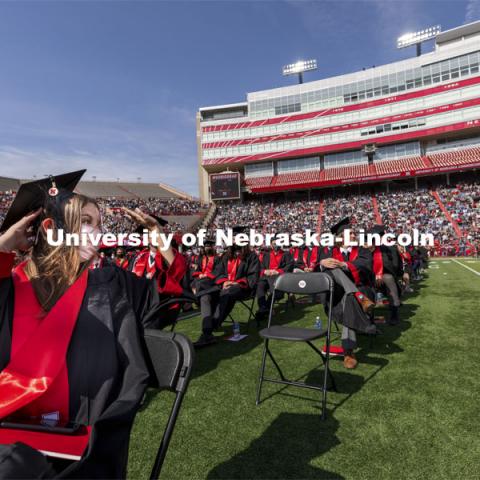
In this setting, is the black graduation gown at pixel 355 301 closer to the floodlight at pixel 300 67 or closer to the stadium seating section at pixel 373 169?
the stadium seating section at pixel 373 169

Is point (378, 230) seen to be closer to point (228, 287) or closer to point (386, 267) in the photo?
point (386, 267)

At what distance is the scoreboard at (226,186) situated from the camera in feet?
161

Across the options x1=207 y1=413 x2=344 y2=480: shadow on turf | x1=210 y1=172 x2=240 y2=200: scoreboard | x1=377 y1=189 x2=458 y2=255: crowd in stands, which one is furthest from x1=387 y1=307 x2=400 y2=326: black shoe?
x1=210 y1=172 x2=240 y2=200: scoreboard

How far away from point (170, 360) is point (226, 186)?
158 ft

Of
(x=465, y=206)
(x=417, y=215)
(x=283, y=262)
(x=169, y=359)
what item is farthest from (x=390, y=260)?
(x=465, y=206)

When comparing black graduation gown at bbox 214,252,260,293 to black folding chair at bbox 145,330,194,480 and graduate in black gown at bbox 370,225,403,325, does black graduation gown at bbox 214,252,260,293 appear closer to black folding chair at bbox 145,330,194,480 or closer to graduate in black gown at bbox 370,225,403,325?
graduate in black gown at bbox 370,225,403,325

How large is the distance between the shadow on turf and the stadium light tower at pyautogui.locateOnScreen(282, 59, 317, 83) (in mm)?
63849

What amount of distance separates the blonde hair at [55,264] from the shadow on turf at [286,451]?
1.88 meters

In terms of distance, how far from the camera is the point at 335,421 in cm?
328

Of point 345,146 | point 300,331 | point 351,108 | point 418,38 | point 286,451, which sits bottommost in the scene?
point 286,451

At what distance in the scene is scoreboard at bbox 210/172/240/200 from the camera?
4897 centimetres

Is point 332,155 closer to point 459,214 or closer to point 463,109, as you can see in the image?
point 463,109

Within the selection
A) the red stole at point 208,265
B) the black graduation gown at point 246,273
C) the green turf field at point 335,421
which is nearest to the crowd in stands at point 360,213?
the red stole at point 208,265

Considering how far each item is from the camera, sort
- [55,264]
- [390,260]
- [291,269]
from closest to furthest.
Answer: [55,264], [390,260], [291,269]
